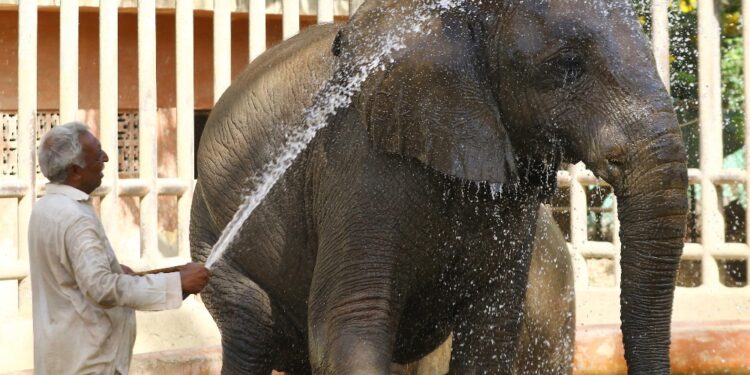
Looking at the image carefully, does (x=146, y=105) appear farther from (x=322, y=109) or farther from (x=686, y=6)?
(x=686, y=6)

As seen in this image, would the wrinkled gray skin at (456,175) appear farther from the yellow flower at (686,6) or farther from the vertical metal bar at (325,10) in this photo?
the yellow flower at (686,6)

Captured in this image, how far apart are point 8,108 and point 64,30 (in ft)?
6.47

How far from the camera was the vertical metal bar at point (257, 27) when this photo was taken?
329 inches

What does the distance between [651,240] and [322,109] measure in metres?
1.23

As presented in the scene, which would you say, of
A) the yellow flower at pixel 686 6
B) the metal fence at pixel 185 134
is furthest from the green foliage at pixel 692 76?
the metal fence at pixel 185 134

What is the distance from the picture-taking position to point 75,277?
418 cm

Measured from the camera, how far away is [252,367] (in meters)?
5.20

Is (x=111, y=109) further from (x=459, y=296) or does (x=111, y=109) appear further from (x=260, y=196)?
(x=459, y=296)

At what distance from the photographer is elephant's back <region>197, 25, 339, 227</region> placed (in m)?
4.93

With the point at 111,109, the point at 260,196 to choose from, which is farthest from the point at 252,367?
the point at 111,109

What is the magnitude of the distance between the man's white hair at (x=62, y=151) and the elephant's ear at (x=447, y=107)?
35.1 inches

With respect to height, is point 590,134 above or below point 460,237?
above

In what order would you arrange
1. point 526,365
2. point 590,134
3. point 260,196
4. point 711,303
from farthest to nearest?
1. point 711,303
2. point 526,365
3. point 260,196
4. point 590,134

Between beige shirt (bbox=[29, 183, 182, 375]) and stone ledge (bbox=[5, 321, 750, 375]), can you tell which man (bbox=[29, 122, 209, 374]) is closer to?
beige shirt (bbox=[29, 183, 182, 375])
